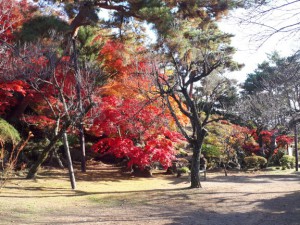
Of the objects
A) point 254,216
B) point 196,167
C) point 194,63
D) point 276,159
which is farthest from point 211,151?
point 254,216

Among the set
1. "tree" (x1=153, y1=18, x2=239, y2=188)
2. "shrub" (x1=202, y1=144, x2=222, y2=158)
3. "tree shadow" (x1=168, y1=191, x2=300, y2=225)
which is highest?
"tree" (x1=153, y1=18, x2=239, y2=188)

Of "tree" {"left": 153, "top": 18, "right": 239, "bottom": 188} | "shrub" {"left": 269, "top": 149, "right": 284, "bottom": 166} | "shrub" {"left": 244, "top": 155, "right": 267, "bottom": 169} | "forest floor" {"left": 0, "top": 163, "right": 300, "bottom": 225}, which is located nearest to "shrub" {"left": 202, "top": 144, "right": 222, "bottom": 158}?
"shrub" {"left": 244, "top": 155, "right": 267, "bottom": 169}

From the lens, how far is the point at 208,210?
7270mm

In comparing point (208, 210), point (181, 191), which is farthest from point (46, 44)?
point (208, 210)

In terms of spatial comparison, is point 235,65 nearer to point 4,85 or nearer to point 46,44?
point 46,44

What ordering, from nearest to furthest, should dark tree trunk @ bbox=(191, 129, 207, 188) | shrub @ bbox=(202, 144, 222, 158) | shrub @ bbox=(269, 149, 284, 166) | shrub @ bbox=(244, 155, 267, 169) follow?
dark tree trunk @ bbox=(191, 129, 207, 188) → shrub @ bbox=(202, 144, 222, 158) → shrub @ bbox=(244, 155, 267, 169) → shrub @ bbox=(269, 149, 284, 166)

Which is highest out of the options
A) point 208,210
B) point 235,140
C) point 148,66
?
point 148,66

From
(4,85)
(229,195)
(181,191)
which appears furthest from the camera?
(4,85)

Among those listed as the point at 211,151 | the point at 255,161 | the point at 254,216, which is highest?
the point at 211,151

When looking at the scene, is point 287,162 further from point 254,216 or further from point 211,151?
point 254,216

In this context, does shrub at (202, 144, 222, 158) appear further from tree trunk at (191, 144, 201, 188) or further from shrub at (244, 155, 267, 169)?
tree trunk at (191, 144, 201, 188)

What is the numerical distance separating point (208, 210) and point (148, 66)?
6.41 metres

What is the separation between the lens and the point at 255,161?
19.3 m

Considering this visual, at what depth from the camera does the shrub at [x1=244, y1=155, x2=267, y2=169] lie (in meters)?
19.3
